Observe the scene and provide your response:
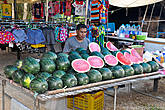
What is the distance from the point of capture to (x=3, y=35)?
5887mm

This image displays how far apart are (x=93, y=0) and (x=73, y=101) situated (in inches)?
186

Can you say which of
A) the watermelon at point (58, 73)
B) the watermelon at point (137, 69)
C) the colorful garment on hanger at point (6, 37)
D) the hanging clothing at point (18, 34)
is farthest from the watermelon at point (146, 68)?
the colorful garment on hanger at point (6, 37)

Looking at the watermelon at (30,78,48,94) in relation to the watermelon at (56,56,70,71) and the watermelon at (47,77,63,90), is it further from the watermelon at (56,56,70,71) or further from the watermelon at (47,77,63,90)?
the watermelon at (56,56,70,71)

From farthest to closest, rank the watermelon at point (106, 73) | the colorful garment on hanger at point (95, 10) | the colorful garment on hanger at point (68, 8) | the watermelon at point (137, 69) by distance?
the colorful garment on hanger at point (68, 8) < the colorful garment on hanger at point (95, 10) < the watermelon at point (137, 69) < the watermelon at point (106, 73)

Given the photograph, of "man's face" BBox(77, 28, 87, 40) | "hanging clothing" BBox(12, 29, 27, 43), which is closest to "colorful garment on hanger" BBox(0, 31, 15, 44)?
"hanging clothing" BBox(12, 29, 27, 43)

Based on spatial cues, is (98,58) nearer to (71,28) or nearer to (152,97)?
(152,97)

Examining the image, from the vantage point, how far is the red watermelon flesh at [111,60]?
3085mm

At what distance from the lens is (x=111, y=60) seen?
10.3 ft

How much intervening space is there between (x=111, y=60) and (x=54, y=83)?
1309 millimetres

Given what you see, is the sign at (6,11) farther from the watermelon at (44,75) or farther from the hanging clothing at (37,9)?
the watermelon at (44,75)

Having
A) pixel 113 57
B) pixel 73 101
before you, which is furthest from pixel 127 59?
pixel 73 101

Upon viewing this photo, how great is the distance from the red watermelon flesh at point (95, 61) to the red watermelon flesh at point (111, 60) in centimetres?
12

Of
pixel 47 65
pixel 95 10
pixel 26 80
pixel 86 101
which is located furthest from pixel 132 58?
pixel 95 10

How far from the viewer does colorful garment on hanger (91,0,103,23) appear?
6738mm
